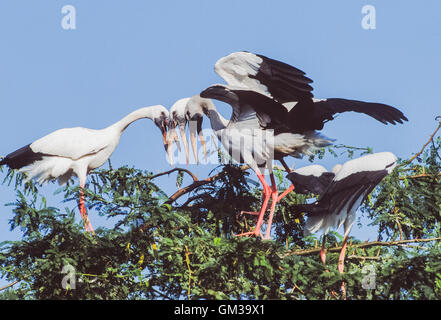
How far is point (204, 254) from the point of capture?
557cm

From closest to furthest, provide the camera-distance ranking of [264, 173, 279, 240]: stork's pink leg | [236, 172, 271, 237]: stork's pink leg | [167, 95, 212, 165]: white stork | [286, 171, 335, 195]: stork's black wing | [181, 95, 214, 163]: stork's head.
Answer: [236, 172, 271, 237]: stork's pink leg → [264, 173, 279, 240]: stork's pink leg → [286, 171, 335, 195]: stork's black wing → [181, 95, 214, 163]: stork's head → [167, 95, 212, 165]: white stork

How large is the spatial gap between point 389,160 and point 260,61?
4.76ft

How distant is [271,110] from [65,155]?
221cm

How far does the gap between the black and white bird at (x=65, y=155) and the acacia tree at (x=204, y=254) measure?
719 millimetres

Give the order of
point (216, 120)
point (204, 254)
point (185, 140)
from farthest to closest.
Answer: point (185, 140), point (216, 120), point (204, 254)

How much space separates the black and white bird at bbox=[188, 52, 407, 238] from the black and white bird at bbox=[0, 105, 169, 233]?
55.6 inches

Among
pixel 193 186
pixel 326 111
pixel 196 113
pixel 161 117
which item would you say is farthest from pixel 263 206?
pixel 161 117

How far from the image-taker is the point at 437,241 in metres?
6.26

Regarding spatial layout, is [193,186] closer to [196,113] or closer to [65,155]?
[196,113]

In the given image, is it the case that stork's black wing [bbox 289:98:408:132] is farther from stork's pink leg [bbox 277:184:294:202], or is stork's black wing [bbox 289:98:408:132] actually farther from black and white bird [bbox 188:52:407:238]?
stork's pink leg [bbox 277:184:294:202]

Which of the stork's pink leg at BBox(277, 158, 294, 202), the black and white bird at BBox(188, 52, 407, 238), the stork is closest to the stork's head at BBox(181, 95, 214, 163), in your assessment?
the black and white bird at BBox(188, 52, 407, 238)

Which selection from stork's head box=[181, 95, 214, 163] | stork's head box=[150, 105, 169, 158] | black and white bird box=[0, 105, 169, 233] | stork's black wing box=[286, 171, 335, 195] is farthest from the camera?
stork's head box=[150, 105, 169, 158]

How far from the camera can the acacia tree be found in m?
5.39
